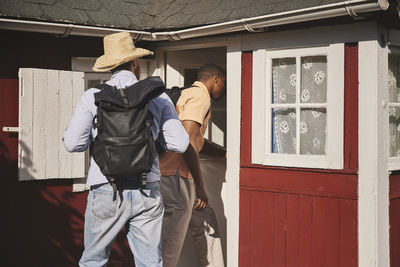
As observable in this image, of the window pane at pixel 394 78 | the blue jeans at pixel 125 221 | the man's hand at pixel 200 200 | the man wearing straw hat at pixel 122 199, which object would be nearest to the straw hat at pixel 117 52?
the man wearing straw hat at pixel 122 199

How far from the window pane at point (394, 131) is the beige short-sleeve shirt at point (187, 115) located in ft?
5.55

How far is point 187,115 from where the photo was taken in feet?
18.6

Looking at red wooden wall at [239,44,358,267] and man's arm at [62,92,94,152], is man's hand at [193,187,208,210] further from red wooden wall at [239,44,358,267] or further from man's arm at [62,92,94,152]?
man's arm at [62,92,94,152]

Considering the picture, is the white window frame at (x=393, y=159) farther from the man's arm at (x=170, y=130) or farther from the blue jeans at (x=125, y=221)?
the blue jeans at (x=125, y=221)

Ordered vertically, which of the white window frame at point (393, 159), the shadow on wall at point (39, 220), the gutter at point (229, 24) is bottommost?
the shadow on wall at point (39, 220)

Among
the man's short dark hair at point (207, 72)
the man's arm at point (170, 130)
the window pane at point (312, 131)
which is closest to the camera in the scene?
the man's arm at point (170, 130)

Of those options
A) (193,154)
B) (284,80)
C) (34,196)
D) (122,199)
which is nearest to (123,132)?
(122,199)

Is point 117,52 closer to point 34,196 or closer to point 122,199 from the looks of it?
point 122,199

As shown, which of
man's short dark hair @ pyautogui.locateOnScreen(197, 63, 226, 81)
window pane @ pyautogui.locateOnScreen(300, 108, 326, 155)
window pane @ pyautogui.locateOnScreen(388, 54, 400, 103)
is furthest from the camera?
man's short dark hair @ pyautogui.locateOnScreen(197, 63, 226, 81)

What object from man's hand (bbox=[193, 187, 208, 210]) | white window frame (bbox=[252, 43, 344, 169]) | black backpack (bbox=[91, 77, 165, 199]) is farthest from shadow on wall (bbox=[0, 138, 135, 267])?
black backpack (bbox=[91, 77, 165, 199])

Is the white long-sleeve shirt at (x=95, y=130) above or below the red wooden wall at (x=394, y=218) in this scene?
above

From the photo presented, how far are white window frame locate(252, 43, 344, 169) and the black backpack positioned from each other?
85.9 inches

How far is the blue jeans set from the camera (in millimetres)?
4043

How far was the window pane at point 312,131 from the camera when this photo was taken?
580 centimetres
